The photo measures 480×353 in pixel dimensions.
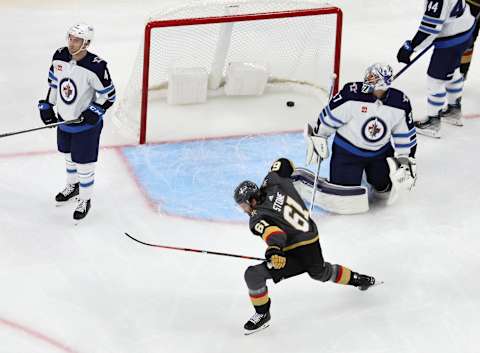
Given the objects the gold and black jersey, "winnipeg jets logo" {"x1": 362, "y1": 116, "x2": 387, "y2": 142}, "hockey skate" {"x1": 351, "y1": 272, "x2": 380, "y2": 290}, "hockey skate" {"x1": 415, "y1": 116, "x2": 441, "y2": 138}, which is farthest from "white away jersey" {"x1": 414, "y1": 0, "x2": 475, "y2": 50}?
the gold and black jersey

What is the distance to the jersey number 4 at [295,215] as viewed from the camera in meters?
3.79

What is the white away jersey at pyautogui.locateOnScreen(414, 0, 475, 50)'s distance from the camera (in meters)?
5.36

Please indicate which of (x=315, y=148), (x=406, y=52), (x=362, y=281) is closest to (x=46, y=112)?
(x=315, y=148)

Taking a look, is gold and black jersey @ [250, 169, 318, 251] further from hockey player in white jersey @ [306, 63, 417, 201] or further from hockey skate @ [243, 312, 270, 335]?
hockey player in white jersey @ [306, 63, 417, 201]

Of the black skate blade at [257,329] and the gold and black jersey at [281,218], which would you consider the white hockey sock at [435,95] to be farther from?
the black skate blade at [257,329]

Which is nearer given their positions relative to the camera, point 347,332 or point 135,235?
point 347,332

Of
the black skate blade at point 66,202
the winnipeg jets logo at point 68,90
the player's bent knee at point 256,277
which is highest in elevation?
the winnipeg jets logo at point 68,90

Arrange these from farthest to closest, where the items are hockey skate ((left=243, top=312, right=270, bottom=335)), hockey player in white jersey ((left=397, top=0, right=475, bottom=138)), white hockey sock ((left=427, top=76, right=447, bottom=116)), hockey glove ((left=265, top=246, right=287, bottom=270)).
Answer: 1. white hockey sock ((left=427, top=76, right=447, bottom=116))
2. hockey player in white jersey ((left=397, top=0, right=475, bottom=138))
3. hockey skate ((left=243, top=312, right=270, bottom=335))
4. hockey glove ((left=265, top=246, right=287, bottom=270))

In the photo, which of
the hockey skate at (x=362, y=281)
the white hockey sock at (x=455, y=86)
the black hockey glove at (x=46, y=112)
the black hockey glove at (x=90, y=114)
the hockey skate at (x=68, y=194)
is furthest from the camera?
the white hockey sock at (x=455, y=86)

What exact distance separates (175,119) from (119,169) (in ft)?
2.09

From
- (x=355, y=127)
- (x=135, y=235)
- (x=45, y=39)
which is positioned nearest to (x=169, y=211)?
(x=135, y=235)

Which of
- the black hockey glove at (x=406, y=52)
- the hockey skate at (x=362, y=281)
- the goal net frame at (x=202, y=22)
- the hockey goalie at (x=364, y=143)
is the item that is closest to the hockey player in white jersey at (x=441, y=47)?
the black hockey glove at (x=406, y=52)

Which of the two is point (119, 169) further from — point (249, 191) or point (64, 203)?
point (249, 191)

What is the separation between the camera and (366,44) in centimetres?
680
